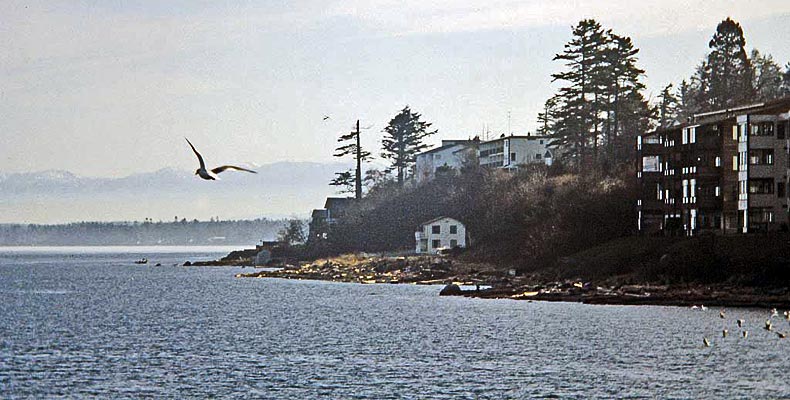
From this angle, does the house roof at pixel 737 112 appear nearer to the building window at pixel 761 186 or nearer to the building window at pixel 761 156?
the building window at pixel 761 156

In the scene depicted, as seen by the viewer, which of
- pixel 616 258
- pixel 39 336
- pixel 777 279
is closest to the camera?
pixel 39 336

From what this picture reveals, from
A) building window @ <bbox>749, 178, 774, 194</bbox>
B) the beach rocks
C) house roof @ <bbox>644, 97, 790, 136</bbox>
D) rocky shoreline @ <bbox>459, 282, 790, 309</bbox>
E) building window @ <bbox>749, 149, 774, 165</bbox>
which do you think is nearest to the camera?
rocky shoreline @ <bbox>459, 282, 790, 309</bbox>

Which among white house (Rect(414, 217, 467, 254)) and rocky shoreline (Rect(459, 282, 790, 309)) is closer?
rocky shoreline (Rect(459, 282, 790, 309))

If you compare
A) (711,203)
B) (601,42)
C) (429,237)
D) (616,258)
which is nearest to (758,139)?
(711,203)

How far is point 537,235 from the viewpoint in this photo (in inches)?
5723

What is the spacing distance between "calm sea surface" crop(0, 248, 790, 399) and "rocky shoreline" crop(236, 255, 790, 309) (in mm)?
1593

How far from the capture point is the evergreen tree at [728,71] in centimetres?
18562

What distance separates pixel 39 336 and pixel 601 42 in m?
108

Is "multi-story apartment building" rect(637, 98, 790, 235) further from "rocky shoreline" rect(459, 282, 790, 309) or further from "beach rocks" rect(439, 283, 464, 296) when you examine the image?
"beach rocks" rect(439, 283, 464, 296)

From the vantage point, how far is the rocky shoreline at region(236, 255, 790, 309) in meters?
104

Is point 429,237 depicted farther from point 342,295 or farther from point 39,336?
point 39,336

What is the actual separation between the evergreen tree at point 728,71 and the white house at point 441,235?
42.7m

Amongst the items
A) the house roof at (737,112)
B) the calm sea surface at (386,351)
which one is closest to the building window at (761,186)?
the house roof at (737,112)

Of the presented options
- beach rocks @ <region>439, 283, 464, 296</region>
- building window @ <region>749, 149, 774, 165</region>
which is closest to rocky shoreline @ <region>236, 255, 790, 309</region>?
beach rocks @ <region>439, 283, 464, 296</region>
